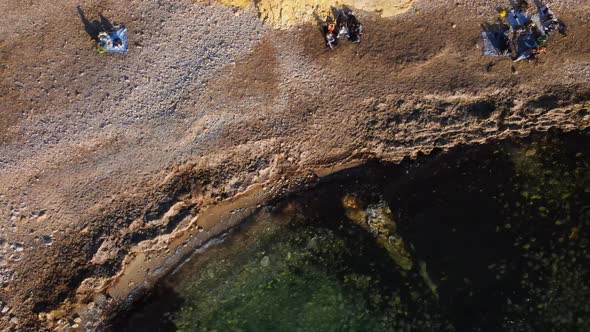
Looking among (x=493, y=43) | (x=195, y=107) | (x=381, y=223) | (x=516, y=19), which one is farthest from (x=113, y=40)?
(x=516, y=19)

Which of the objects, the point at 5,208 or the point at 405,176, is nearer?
the point at 5,208

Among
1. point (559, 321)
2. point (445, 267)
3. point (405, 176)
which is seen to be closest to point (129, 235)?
point (405, 176)

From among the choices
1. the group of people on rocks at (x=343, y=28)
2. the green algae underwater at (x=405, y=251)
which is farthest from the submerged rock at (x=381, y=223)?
the group of people on rocks at (x=343, y=28)

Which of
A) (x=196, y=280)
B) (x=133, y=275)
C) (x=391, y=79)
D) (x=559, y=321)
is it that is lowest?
(x=559, y=321)

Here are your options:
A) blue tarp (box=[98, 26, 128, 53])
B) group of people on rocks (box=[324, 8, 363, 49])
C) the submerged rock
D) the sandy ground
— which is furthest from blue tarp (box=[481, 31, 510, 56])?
blue tarp (box=[98, 26, 128, 53])

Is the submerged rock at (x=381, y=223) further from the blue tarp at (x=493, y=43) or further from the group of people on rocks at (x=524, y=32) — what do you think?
the group of people on rocks at (x=524, y=32)

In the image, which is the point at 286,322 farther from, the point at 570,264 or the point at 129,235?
the point at 570,264

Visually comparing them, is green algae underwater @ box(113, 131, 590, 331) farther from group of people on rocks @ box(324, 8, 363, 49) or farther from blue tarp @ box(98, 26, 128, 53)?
blue tarp @ box(98, 26, 128, 53)
